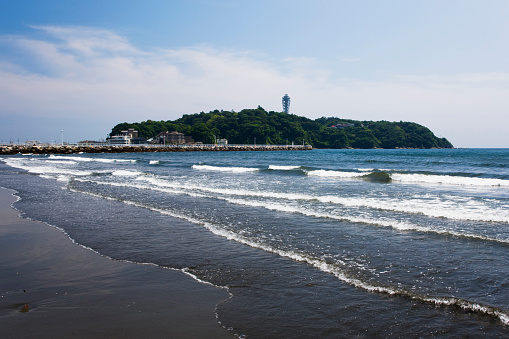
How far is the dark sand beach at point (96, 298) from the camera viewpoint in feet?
13.4

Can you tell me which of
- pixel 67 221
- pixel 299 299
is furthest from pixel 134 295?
pixel 67 221

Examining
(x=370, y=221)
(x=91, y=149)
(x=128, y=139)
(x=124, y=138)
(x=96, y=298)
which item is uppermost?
(x=124, y=138)

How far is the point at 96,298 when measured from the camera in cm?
495

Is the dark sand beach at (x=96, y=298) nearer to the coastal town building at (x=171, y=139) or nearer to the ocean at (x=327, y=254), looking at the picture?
the ocean at (x=327, y=254)

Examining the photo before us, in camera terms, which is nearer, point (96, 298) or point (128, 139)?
point (96, 298)

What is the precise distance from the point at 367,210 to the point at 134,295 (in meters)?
8.84

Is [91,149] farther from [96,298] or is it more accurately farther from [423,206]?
[96,298]

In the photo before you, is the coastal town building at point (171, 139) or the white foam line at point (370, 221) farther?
the coastal town building at point (171, 139)

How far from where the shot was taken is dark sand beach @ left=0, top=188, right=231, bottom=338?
4082 millimetres

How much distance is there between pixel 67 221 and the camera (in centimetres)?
1060

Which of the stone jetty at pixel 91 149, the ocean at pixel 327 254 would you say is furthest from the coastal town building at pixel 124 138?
the ocean at pixel 327 254

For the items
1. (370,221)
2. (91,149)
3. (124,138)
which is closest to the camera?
(370,221)

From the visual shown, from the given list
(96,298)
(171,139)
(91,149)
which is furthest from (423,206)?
(171,139)

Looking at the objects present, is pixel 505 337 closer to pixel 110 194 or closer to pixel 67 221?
pixel 67 221
